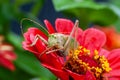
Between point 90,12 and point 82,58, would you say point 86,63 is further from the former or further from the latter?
point 90,12

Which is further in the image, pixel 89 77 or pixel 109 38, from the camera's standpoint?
pixel 109 38

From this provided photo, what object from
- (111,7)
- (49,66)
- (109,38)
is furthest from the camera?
(109,38)

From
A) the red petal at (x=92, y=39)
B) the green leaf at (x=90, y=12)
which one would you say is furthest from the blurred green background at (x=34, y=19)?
the red petal at (x=92, y=39)

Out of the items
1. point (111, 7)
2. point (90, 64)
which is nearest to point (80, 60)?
point (90, 64)

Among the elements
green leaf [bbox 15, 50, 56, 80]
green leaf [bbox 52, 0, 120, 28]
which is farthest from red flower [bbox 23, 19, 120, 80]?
green leaf [bbox 15, 50, 56, 80]

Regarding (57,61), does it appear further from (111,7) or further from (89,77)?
(111,7)

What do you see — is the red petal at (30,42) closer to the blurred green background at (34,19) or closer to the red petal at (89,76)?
the red petal at (89,76)

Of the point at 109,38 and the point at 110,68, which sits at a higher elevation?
the point at 109,38

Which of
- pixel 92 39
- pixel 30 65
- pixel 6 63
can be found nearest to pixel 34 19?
pixel 30 65

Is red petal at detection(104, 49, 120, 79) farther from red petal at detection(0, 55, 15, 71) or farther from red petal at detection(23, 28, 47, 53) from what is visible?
red petal at detection(0, 55, 15, 71)
